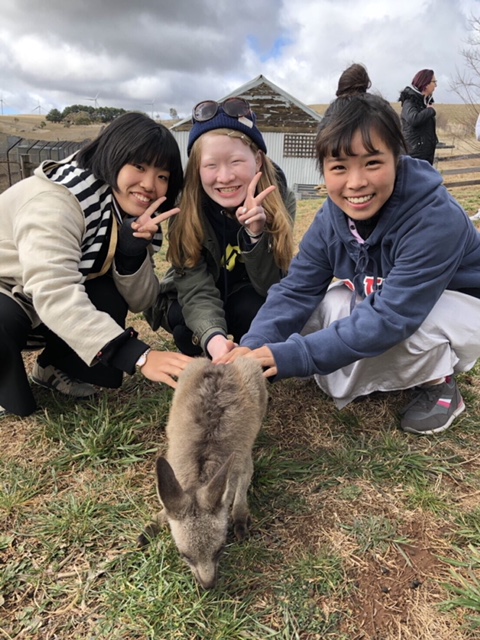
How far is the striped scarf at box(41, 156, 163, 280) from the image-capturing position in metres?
3.16

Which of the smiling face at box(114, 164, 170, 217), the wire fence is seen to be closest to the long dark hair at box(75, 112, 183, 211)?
the smiling face at box(114, 164, 170, 217)

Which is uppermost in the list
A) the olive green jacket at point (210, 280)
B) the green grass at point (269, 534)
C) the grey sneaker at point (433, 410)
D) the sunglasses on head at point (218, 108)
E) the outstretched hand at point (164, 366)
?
the sunglasses on head at point (218, 108)

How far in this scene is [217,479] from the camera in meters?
2.12

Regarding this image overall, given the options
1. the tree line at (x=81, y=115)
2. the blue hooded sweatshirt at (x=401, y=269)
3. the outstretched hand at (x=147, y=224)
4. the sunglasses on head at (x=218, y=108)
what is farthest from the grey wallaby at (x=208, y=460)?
the tree line at (x=81, y=115)

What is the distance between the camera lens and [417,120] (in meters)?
10.4

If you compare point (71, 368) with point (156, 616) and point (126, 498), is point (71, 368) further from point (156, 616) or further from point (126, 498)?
point (156, 616)

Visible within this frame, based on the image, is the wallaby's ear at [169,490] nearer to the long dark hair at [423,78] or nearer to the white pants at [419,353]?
the white pants at [419,353]

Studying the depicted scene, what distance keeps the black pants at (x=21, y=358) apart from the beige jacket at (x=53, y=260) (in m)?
0.12

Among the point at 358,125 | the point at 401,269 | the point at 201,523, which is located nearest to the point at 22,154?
the point at 358,125

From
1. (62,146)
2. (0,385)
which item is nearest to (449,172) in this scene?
(62,146)

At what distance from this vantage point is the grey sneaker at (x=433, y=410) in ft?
11.0

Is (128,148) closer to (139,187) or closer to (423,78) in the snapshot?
(139,187)

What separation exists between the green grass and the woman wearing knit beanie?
0.86 metres

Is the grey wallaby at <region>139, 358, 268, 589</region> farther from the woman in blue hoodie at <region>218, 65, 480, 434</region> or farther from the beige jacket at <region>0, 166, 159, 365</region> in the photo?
the beige jacket at <region>0, 166, 159, 365</region>
